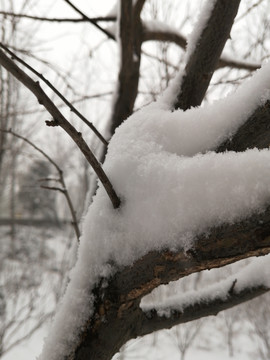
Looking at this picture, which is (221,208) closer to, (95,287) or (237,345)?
(95,287)

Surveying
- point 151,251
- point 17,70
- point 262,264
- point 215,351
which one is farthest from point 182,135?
point 215,351

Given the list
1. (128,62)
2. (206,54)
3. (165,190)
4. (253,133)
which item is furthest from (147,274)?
(128,62)

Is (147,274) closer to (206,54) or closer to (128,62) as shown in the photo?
(206,54)

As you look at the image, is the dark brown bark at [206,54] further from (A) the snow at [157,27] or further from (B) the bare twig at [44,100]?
(A) the snow at [157,27]

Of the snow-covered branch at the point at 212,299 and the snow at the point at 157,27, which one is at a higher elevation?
the snow at the point at 157,27

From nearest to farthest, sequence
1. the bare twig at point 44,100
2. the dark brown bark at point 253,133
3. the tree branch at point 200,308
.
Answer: the bare twig at point 44,100
the dark brown bark at point 253,133
the tree branch at point 200,308

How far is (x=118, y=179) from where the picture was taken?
70cm

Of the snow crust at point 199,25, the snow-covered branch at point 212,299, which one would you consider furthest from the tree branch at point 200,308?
the snow crust at point 199,25

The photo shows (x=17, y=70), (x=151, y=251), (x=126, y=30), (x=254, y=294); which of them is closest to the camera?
(x=17, y=70)

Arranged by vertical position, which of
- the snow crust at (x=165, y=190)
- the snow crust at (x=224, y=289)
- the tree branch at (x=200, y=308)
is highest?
the snow crust at (x=165, y=190)

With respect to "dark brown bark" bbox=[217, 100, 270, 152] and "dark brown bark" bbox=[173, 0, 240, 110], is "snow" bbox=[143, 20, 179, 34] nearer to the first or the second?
"dark brown bark" bbox=[173, 0, 240, 110]

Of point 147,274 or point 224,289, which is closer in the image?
point 147,274

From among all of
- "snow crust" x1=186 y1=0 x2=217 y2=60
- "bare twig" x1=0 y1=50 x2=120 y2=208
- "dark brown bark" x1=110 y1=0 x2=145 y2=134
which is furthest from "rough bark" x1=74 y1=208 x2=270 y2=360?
"dark brown bark" x1=110 y1=0 x2=145 y2=134

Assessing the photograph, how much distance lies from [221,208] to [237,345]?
7.91m
